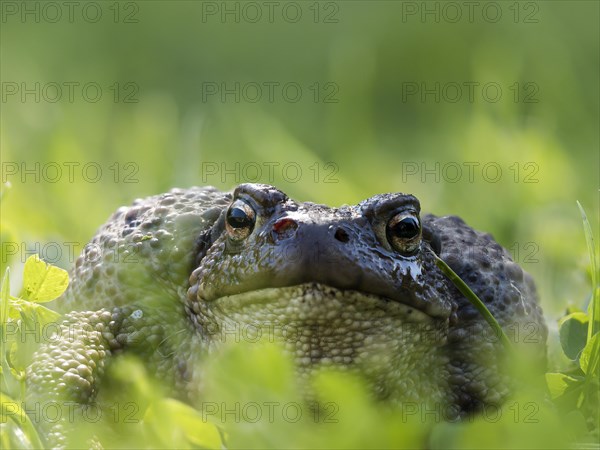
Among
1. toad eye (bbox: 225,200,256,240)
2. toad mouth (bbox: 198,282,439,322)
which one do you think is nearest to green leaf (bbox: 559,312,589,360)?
toad mouth (bbox: 198,282,439,322)

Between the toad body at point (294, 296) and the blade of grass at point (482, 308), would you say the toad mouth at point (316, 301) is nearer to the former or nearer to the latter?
the toad body at point (294, 296)

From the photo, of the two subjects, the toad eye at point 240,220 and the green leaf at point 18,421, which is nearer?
the green leaf at point 18,421

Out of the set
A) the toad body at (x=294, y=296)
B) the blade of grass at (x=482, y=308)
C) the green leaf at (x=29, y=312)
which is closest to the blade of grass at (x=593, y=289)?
the blade of grass at (x=482, y=308)

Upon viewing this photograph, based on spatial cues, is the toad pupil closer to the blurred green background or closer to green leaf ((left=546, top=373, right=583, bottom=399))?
green leaf ((left=546, top=373, right=583, bottom=399))

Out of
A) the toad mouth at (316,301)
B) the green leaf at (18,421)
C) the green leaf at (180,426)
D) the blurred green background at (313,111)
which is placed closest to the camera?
the green leaf at (180,426)

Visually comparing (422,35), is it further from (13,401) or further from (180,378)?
(13,401)

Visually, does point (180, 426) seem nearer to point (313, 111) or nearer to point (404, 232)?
point (404, 232)

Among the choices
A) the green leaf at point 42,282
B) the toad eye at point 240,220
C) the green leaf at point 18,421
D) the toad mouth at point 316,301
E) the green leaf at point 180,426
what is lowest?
the green leaf at point 18,421
